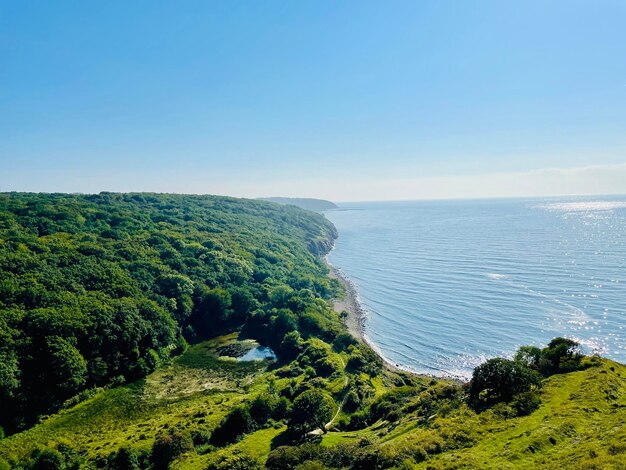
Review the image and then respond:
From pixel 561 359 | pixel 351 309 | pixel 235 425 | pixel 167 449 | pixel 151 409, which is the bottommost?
pixel 151 409

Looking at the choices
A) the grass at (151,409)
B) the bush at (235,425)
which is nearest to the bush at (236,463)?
the bush at (235,425)

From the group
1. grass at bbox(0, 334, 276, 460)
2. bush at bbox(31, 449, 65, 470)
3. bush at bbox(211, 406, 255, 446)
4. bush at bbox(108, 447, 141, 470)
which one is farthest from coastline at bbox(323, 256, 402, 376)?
bush at bbox(31, 449, 65, 470)

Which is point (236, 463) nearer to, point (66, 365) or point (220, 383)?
point (220, 383)

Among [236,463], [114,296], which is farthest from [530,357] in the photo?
[114,296]

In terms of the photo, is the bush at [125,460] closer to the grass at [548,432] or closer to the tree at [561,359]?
the grass at [548,432]

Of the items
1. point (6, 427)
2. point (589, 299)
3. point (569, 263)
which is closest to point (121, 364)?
point (6, 427)

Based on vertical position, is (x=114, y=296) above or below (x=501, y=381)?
below

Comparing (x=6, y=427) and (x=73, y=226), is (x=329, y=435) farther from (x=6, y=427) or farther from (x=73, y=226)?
(x=73, y=226)
